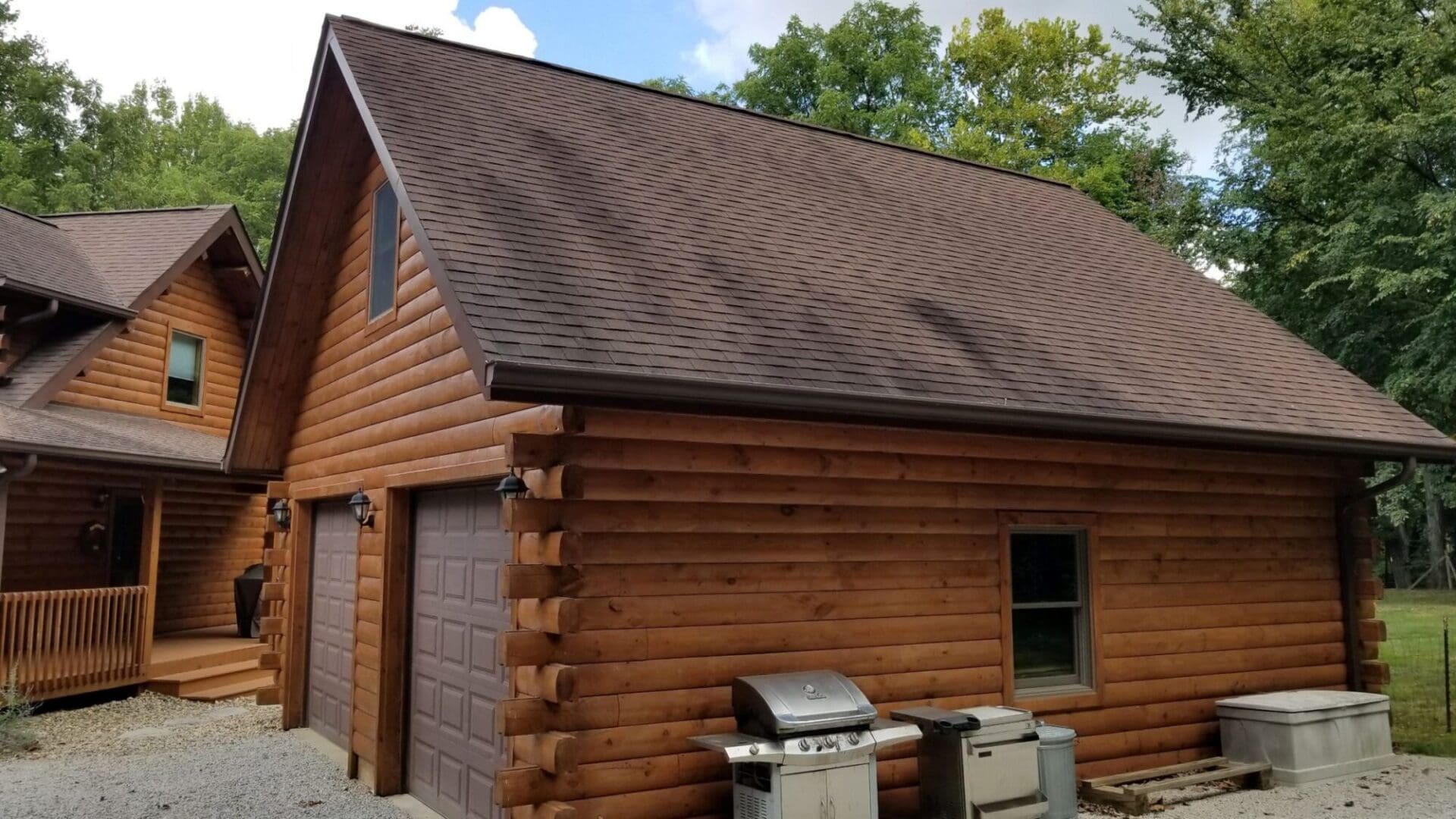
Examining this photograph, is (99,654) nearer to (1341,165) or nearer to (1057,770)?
(1057,770)

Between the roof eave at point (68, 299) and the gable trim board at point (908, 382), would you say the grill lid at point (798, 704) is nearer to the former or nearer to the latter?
the gable trim board at point (908, 382)

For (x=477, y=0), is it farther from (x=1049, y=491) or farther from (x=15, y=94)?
(x=1049, y=491)

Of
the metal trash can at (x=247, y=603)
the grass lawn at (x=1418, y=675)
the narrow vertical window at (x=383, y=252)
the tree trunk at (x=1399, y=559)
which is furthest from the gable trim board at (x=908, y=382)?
the tree trunk at (x=1399, y=559)

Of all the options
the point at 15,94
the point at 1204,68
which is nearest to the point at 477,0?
the point at 15,94

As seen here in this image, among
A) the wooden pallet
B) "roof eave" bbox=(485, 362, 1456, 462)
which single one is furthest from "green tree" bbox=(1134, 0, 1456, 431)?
the wooden pallet

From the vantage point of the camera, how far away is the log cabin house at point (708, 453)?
18.0 ft

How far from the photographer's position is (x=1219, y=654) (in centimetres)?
804

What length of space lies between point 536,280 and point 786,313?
1.79m

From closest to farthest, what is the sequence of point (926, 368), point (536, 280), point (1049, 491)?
point (536, 280), point (926, 368), point (1049, 491)

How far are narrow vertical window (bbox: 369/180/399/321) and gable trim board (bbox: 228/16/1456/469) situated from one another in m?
0.68

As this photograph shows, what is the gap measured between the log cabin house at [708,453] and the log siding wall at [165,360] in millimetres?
5038

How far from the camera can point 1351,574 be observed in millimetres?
8742

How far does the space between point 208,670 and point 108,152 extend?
25000 mm

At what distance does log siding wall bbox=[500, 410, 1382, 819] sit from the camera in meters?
5.35
